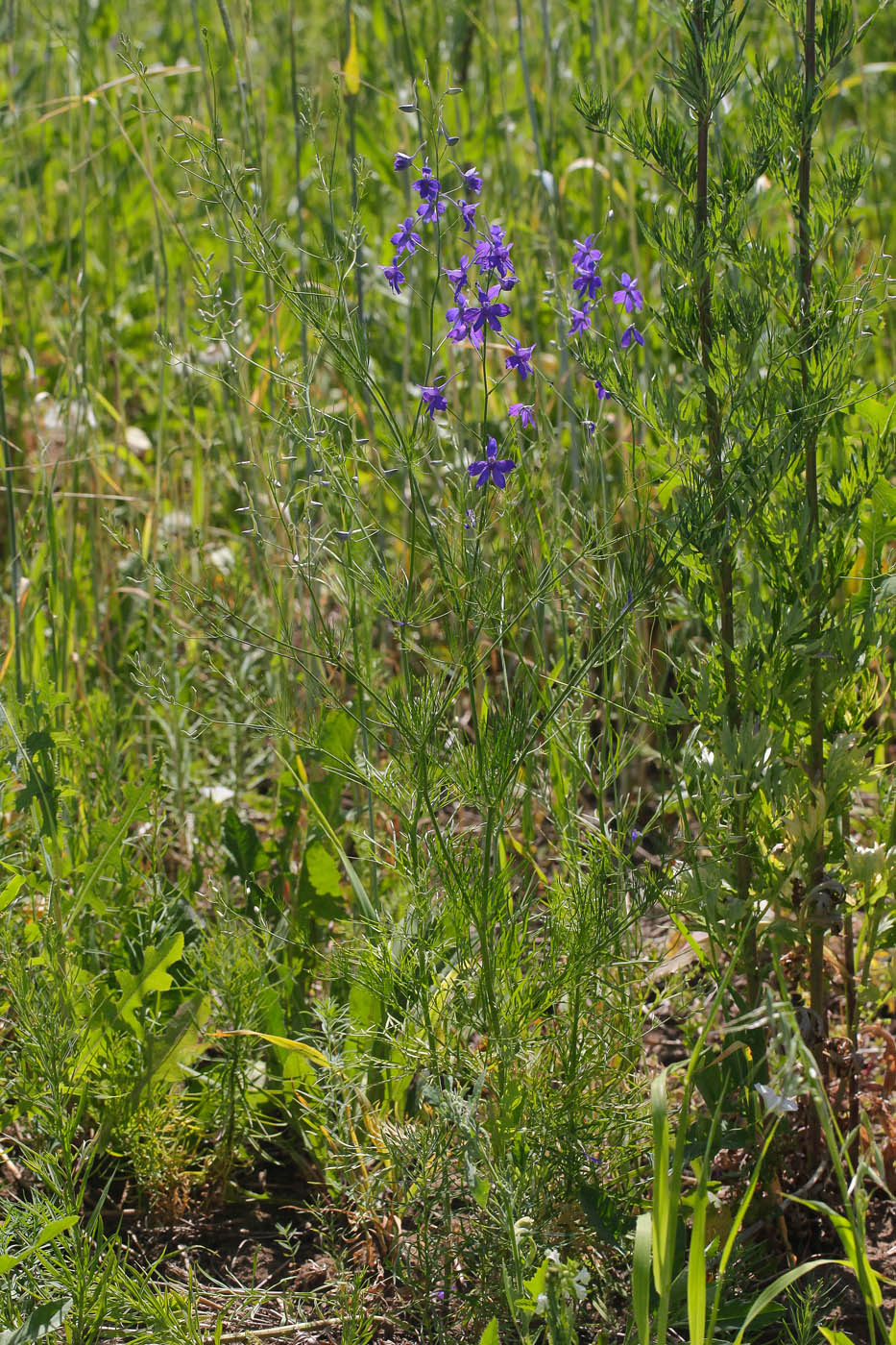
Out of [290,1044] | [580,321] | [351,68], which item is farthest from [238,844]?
[351,68]

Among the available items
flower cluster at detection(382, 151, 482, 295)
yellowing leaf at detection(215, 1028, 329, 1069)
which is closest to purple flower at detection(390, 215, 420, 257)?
flower cluster at detection(382, 151, 482, 295)

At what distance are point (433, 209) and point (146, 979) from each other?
104 cm

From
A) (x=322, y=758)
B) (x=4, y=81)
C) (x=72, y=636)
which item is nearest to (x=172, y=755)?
(x=72, y=636)

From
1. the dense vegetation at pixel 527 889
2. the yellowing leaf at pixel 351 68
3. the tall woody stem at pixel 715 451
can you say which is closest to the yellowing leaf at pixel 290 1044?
the dense vegetation at pixel 527 889

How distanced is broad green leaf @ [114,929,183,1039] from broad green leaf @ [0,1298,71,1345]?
1.20ft

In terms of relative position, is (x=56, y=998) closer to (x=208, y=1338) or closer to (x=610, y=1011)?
(x=208, y=1338)

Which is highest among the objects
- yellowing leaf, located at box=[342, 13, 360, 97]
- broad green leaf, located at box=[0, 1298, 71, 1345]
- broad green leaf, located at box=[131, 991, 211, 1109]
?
yellowing leaf, located at box=[342, 13, 360, 97]

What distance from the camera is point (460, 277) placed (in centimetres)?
135

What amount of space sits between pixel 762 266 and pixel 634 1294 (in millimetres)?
1081

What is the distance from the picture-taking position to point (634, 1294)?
1212 millimetres

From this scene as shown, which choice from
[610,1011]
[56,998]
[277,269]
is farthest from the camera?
[56,998]

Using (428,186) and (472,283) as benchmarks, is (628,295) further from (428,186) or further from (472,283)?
(428,186)

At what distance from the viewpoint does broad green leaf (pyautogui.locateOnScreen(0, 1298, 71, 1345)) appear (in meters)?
1.38

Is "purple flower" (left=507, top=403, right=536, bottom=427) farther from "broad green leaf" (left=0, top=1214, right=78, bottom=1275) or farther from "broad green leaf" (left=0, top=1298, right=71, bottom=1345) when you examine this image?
"broad green leaf" (left=0, top=1298, right=71, bottom=1345)
